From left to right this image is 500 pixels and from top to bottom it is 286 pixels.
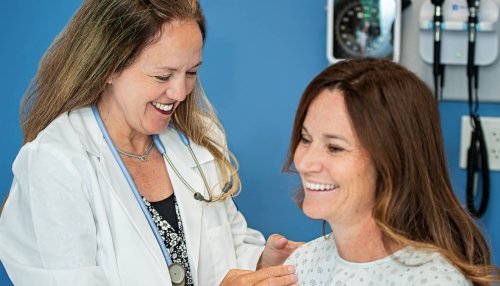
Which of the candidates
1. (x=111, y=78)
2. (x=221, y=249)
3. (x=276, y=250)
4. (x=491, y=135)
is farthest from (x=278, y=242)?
(x=491, y=135)

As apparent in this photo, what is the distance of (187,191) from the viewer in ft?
6.20

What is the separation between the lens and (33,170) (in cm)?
165

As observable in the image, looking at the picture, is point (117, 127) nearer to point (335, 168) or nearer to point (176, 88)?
point (176, 88)

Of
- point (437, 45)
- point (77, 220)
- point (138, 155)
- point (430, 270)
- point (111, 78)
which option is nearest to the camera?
point (430, 270)

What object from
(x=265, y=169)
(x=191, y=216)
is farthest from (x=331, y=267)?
(x=265, y=169)

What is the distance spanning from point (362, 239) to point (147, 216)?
0.55 metres

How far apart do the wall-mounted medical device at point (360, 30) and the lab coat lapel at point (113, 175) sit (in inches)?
29.3

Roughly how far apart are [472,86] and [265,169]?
2.06 ft

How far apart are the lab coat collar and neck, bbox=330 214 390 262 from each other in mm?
478

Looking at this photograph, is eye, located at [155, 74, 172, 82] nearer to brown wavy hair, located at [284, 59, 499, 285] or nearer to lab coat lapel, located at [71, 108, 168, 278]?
lab coat lapel, located at [71, 108, 168, 278]

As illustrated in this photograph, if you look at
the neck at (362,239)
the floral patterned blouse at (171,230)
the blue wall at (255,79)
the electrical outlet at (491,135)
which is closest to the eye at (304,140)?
the neck at (362,239)

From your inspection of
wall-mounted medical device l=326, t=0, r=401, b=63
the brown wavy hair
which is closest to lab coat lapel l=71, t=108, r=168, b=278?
the brown wavy hair

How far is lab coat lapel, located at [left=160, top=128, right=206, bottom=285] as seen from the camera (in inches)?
71.6

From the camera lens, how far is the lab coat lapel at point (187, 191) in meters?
1.82
